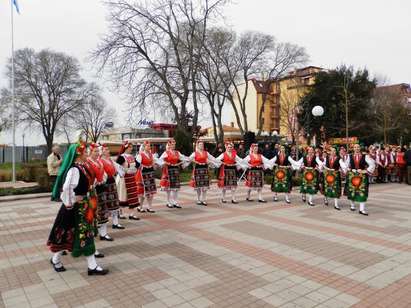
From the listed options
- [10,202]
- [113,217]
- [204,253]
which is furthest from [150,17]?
[204,253]

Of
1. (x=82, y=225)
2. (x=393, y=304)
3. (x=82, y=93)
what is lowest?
(x=393, y=304)

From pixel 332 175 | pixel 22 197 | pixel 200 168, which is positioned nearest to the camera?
pixel 332 175

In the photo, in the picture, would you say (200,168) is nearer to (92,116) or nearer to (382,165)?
(382,165)

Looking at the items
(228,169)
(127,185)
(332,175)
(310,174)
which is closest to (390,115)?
(310,174)

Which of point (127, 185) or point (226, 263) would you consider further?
point (127, 185)

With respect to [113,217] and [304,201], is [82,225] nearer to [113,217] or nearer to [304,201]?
[113,217]

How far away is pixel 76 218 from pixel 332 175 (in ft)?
25.1

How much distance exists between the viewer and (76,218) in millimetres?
5125

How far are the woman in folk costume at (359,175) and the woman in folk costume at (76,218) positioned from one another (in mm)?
7178

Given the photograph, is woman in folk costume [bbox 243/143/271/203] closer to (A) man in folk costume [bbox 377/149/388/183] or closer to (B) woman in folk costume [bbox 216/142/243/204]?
(B) woman in folk costume [bbox 216/142/243/204]

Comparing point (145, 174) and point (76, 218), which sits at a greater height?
point (145, 174)

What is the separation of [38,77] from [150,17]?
17928 mm

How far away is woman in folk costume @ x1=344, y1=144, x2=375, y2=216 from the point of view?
9625mm

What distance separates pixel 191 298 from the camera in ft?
14.4
